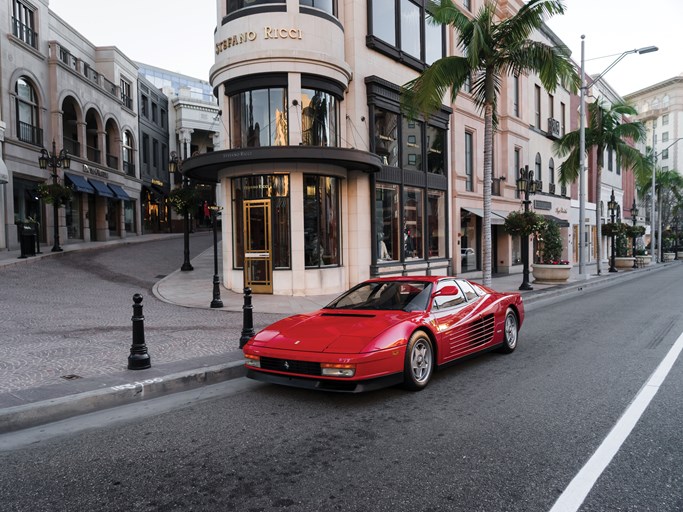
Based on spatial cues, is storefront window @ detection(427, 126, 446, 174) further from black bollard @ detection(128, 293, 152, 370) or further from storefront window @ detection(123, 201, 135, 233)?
storefront window @ detection(123, 201, 135, 233)

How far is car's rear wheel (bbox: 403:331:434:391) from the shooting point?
18.1 feet

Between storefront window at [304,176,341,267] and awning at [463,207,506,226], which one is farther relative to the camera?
awning at [463,207,506,226]

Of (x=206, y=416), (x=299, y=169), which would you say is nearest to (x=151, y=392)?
(x=206, y=416)

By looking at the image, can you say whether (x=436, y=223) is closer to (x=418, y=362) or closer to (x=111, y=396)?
(x=418, y=362)

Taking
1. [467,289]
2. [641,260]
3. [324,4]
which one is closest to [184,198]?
[324,4]

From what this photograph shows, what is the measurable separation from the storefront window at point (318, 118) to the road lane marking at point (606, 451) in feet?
37.4

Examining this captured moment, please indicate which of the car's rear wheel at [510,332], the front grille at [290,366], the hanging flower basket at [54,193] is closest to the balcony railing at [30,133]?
the hanging flower basket at [54,193]

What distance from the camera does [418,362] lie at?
18.9 feet

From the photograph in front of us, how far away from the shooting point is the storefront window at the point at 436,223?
2055 cm

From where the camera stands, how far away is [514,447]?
402 cm

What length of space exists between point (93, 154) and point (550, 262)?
29.2 metres

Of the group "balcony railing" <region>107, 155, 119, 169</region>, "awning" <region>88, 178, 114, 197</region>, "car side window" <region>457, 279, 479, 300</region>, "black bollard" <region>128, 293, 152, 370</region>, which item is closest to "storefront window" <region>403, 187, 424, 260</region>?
"car side window" <region>457, 279, 479, 300</region>

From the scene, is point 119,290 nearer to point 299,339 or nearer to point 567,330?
point 299,339

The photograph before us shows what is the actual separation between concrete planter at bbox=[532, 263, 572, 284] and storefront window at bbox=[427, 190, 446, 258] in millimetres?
3951
